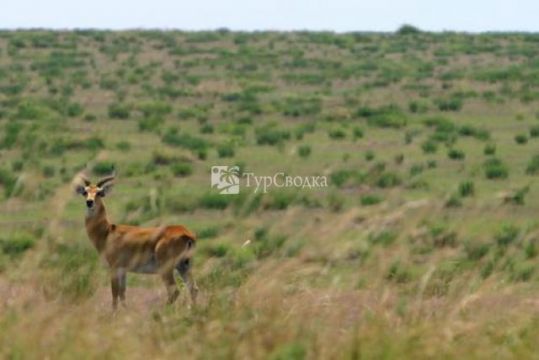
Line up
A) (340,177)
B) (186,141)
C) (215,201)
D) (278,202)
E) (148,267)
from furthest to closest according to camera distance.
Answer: (186,141), (340,177), (215,201), (278,202), (148,267)

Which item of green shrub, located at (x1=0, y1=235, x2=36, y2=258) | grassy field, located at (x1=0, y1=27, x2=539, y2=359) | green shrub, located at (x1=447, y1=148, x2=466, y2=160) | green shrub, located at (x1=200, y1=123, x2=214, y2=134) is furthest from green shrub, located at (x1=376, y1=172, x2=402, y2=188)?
green shrub, located at (x1=200, y1=123, x2=214, y2=134)

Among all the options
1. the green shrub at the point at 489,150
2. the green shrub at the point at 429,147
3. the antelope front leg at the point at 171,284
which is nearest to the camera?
the antelope front leg at the point at 171,284

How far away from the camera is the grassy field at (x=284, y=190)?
7.09 m

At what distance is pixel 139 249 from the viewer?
1244cm

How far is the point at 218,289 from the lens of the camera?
8273 mm

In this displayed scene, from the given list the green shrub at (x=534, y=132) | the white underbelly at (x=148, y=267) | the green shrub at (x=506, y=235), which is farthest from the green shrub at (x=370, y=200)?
the green shrub at (x=534, y=132)

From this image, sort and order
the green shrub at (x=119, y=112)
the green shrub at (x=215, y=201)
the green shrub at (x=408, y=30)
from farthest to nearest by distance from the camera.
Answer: the green shrub at (x=408, y=30) → the green shrub at (x=119, y=112) → the green shrub at (x=215, y=201)

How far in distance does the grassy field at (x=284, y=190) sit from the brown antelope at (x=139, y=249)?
0.26 m

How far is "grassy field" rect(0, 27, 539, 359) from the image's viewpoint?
709 cm

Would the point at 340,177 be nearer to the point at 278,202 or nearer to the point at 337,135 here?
the point at 278,202

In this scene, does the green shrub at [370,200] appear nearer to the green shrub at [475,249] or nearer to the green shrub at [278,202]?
the green shrub at [278,202]

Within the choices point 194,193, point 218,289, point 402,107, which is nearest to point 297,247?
point 218,289

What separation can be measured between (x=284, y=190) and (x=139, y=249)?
9764 mm

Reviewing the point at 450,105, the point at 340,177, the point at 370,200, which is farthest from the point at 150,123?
the point at 370,200
